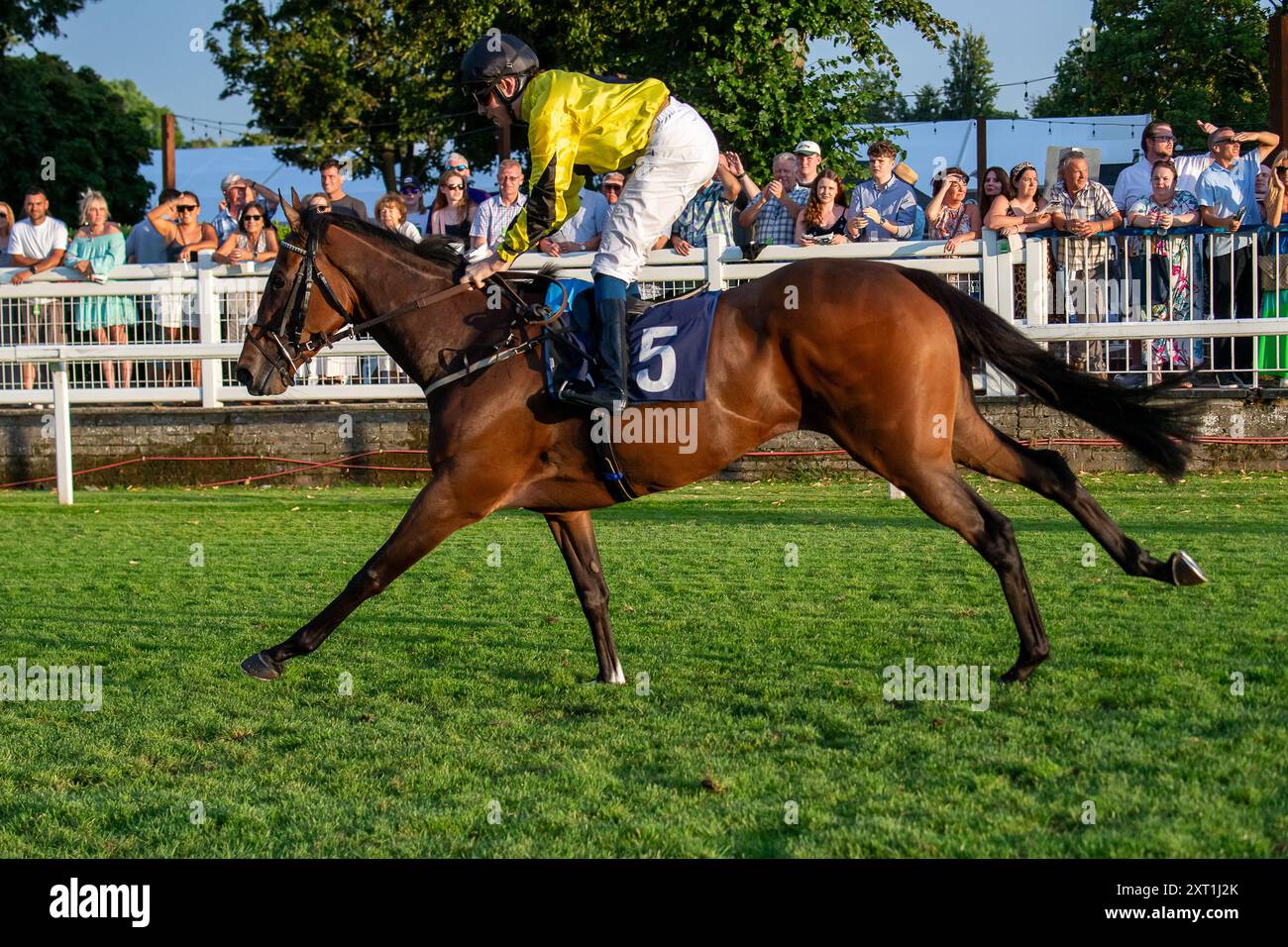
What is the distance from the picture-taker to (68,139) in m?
34.8

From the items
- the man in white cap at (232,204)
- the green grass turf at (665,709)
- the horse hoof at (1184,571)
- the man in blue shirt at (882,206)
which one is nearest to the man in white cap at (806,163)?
the man in blue shirt at (882,206)

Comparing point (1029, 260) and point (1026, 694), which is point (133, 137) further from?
point (1026, 694)

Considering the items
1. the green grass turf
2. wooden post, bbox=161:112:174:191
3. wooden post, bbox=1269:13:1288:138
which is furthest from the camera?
wooden post, bbox=161:112:174:191

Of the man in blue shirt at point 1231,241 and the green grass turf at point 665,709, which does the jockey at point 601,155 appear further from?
the man in blue shirt at point 1231,241

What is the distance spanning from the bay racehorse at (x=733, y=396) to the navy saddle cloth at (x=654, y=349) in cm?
6

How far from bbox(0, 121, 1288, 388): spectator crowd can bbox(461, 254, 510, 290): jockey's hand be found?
5.22 metres

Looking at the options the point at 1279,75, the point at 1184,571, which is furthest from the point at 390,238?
the point at 1279,75

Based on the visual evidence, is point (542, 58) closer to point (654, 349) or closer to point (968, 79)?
point (654, 349)

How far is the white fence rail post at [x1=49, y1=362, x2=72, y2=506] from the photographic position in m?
13.3

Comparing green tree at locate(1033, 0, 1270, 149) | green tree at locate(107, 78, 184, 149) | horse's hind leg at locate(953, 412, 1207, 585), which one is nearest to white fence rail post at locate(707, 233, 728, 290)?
horse's hind leg at locate(953, 412, 1207, 585)

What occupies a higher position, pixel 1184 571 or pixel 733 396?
pixel 733 396

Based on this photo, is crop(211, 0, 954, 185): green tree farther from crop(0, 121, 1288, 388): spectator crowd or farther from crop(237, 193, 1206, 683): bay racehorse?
crop(0, 121, 1288, 388): spectator crowd

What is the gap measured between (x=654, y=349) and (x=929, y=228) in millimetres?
8465
